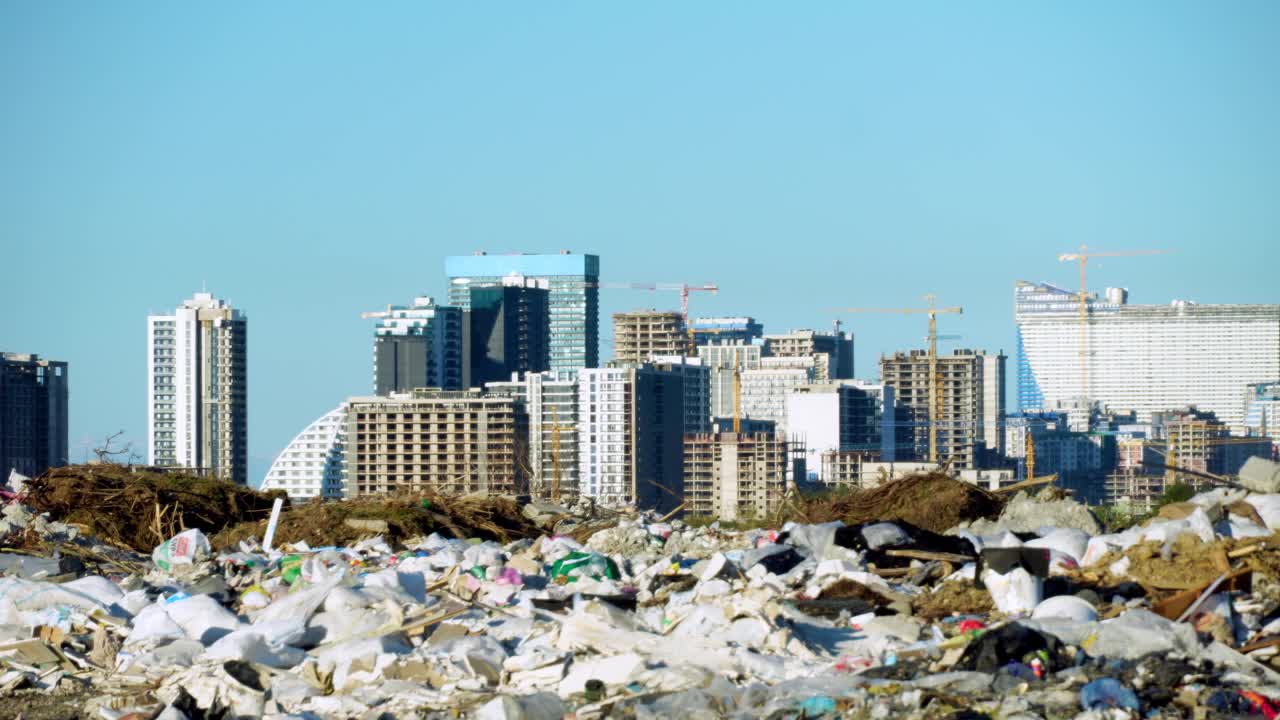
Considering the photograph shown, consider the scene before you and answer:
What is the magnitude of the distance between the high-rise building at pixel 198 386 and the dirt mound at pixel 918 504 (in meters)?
111

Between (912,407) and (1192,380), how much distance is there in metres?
62.8

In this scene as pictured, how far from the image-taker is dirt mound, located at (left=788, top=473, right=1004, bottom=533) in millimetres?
10641

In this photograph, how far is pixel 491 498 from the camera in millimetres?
12062

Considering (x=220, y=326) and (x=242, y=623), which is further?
(x=220, y=326)

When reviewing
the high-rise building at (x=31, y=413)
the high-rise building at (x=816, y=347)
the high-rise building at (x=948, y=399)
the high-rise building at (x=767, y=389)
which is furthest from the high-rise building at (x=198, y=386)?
the high-rise building at (x=816, y=347)

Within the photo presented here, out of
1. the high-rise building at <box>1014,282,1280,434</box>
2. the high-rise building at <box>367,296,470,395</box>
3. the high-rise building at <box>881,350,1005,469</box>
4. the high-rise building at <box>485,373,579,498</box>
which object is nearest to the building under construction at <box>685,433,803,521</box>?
the high-rise building at <box>485,373,579,498</box>

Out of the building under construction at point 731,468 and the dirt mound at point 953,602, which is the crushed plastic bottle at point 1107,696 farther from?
the building under construction at point 731,468

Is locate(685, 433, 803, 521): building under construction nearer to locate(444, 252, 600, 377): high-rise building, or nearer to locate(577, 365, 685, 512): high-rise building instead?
locate(577, 365, 685, 512): high-rise building

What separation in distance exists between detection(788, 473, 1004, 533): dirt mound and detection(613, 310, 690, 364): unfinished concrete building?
14739 centimetres

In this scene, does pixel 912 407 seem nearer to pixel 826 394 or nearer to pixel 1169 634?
pixel 826 394


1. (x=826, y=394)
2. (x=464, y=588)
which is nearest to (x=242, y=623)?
(x=464, y=588)

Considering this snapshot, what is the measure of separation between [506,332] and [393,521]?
153 metres

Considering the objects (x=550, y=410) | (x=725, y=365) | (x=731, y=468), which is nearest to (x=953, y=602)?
(x=731, y=468)

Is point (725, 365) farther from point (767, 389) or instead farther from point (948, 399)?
point (948, 399)
